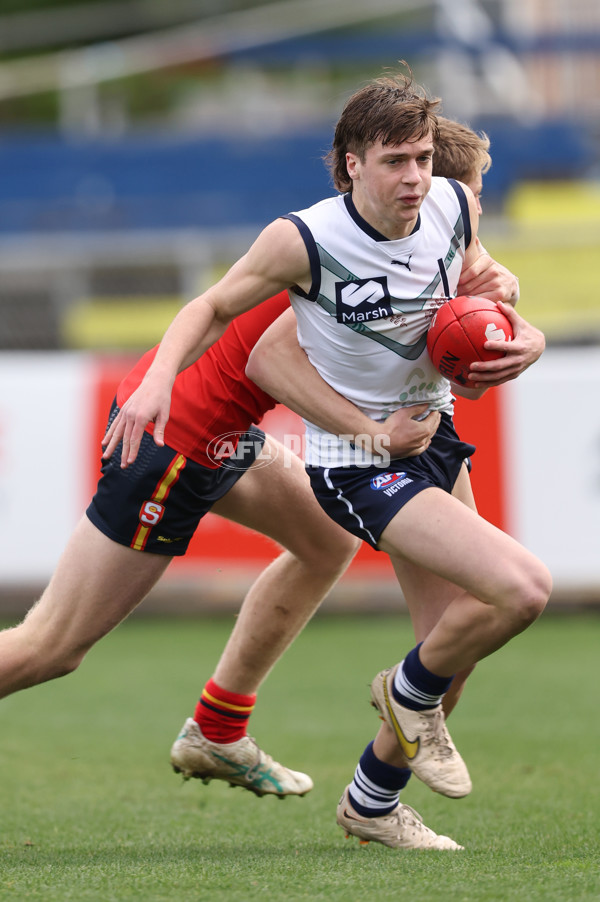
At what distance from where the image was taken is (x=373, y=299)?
373 cm

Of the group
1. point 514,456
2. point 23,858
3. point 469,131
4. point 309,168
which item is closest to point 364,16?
point 309,168

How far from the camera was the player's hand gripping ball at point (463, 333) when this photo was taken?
3.67 m

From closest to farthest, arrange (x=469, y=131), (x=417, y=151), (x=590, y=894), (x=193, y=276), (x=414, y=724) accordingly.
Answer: (x=590, y=894), (x=417, y=151), (x=414, y=724), (x=469, y=131), (x=193, y=276)

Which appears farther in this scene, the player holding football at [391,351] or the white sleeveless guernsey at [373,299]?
the white sleeveless guernsey at [373,299]

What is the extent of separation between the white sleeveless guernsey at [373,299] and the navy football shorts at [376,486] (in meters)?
0.05

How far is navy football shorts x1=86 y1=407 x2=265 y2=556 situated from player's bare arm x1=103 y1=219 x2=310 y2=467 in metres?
0.27

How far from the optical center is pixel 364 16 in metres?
20.6

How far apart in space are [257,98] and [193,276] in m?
6.94

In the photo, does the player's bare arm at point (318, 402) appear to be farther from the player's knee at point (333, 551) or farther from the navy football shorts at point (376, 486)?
the player's knee at point (333, 551)

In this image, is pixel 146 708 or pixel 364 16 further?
pixel 364 16

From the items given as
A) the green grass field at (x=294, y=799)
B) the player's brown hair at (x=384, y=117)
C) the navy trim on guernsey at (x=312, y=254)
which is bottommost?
the green grass field at (x=294, y=799)

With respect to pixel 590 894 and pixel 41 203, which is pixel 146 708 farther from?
pixel 41 203

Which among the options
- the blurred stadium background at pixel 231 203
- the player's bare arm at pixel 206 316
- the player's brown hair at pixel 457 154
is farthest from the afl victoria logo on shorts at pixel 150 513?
the blurred stadium background at pixel 231 203

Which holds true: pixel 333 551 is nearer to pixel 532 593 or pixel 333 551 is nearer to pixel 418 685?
pixel 418 685
